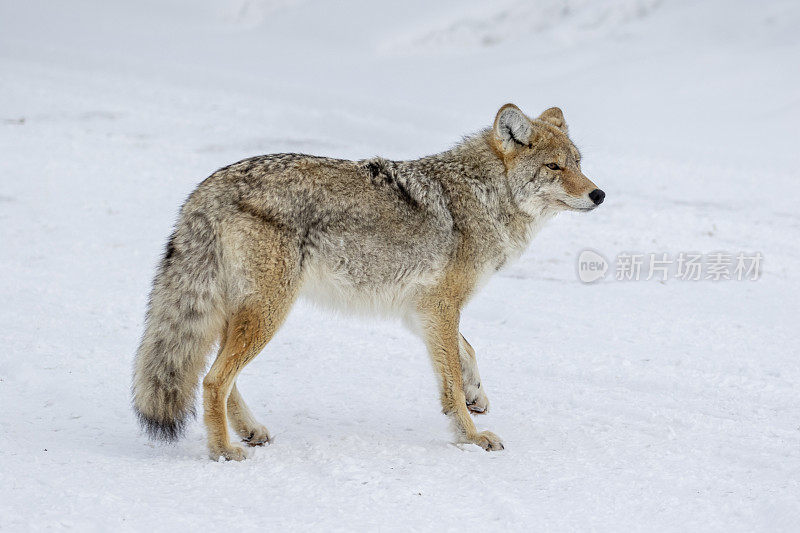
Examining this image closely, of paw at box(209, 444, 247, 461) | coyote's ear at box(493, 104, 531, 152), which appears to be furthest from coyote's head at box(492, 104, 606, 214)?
paw at box(209, 444, 247, 461)

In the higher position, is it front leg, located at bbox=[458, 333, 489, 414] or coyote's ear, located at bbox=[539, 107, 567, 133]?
coyote's ear, located at bbox=[539, 107, 567, 133]

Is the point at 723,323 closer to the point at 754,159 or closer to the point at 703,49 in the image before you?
the point at 754,159

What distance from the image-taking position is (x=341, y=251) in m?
5.03

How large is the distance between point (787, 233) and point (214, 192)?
9.02 metres

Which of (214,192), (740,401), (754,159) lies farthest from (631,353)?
(754,159)

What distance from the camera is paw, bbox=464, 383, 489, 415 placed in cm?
562

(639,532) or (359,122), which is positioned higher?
(359,122)

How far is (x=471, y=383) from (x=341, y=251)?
1359mm

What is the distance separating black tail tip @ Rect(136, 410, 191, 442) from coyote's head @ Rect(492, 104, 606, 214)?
2648mm

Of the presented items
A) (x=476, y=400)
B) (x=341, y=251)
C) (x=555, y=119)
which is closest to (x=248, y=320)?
(x=341, y=251)

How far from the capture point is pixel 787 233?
1120 cm

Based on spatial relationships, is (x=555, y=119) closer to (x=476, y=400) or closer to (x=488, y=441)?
(x=476, y=400)

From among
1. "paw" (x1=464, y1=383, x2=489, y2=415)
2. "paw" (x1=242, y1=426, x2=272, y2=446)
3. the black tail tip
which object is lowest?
"paw" (x1=242, y1=426, x2=272, y2=446)

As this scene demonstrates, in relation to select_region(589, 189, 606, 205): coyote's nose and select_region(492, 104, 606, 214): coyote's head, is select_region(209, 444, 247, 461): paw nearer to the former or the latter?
select_region(492, 104, 606, 214): coyote's head
